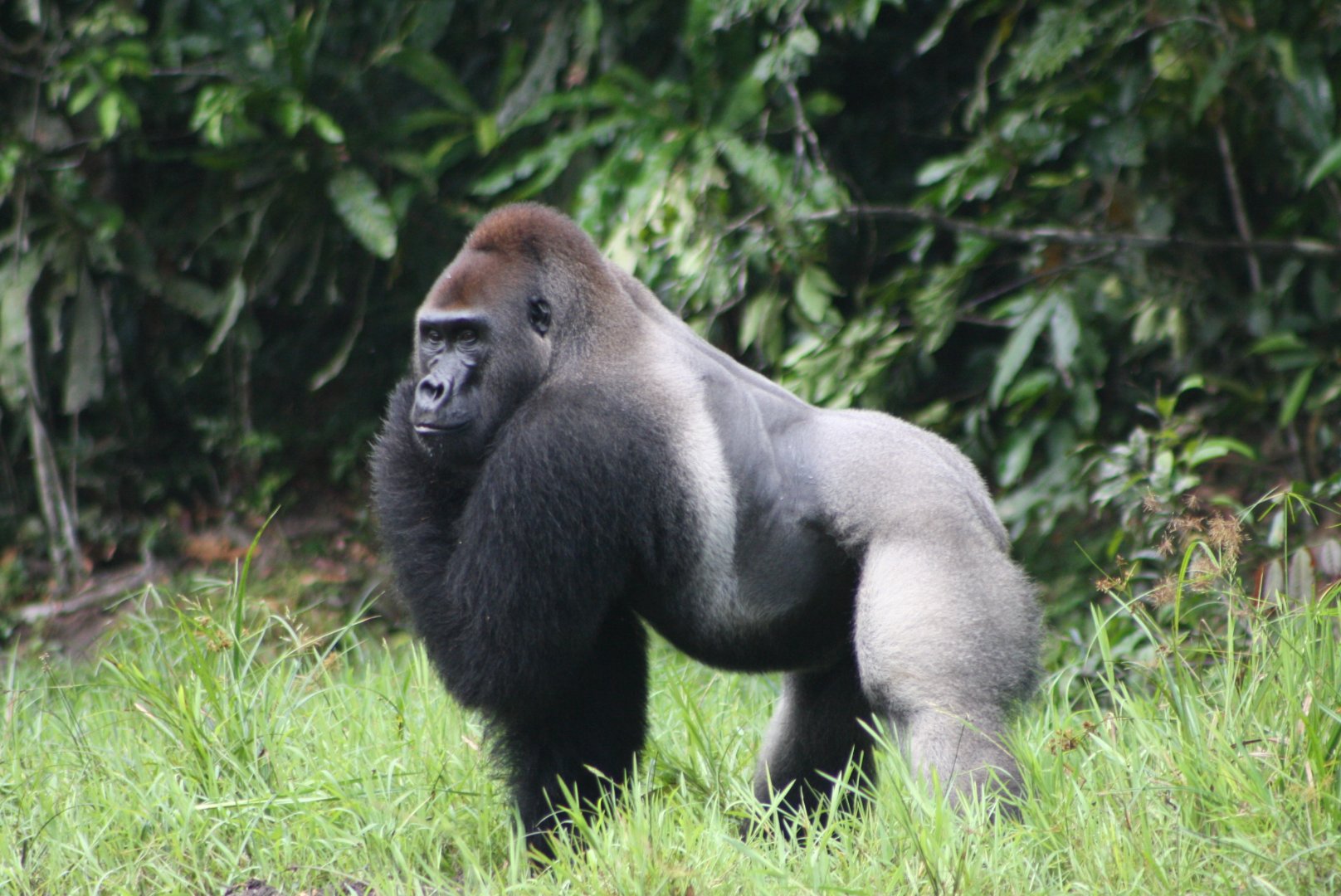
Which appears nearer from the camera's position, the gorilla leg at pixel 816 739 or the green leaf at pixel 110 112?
the gorilla leg at pixel 816 739

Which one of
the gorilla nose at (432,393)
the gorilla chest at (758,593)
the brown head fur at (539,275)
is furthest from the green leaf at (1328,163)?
the gorilla nose at (432,393)

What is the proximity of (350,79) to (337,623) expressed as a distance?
2344 mm

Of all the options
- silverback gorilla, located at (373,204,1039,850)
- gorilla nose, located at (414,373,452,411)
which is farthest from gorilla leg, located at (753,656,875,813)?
gorilla nose, located at (414,373,452,411)

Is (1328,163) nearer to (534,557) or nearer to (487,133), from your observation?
(534,557)

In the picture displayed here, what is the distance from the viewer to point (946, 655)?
8.92ft

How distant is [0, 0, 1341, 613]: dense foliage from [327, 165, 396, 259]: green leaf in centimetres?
1

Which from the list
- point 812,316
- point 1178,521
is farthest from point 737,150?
point 1178,521

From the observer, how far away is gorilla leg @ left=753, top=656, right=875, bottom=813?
10.7ft

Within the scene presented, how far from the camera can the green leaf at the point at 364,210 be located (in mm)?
5668

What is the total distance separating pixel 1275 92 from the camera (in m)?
4.47

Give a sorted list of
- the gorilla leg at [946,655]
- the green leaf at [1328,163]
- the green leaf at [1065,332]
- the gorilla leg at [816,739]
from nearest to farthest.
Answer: the gorilla leg at [946,655]
the gorilla leg at [816,739]
the green leaf at [1328,163]
the green leaf at [1065,332]

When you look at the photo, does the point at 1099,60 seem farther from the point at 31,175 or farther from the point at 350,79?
the point at 31,175

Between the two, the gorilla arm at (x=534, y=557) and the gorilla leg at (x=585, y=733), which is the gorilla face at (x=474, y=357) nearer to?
the gorilla arm at (x=534, y=557)

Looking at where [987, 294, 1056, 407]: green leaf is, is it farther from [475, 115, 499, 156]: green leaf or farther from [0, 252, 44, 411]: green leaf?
[0, 252, 44, 411]: green leaf
